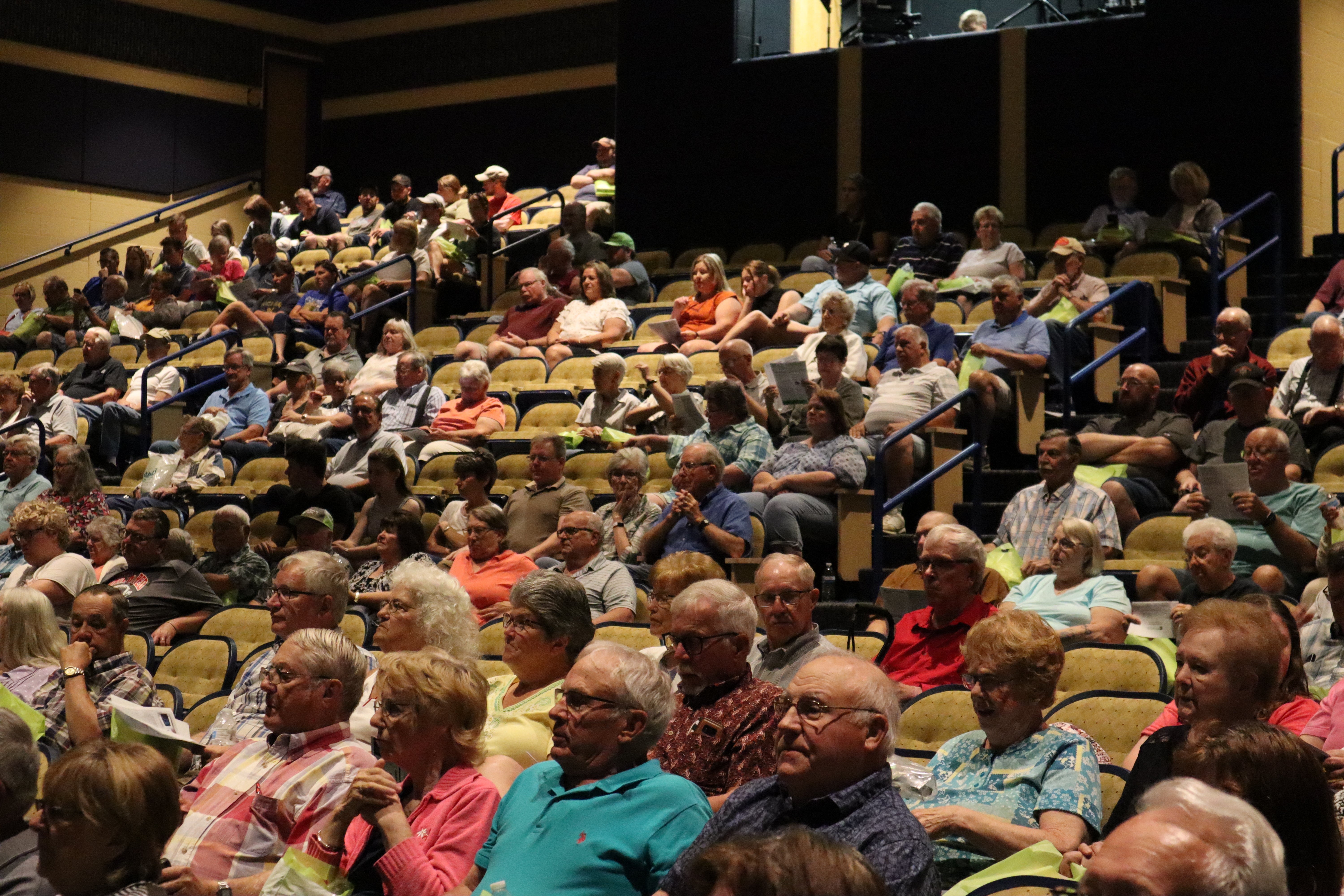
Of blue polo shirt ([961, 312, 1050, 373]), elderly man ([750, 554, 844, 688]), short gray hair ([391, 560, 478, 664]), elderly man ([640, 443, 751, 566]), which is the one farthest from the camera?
blue polo shirt ([961, 312, 1050, 373])

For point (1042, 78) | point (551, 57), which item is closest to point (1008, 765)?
point (1042, 78)

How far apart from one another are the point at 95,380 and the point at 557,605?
7.13 m

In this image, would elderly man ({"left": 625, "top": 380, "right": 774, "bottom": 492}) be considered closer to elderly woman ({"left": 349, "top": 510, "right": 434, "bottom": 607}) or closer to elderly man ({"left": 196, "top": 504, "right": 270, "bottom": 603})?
elderly woman ({"left": 349, "top": 510, "right": 434, "bottom": 607})

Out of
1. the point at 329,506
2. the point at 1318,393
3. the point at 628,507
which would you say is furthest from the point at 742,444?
the point at 1318,393

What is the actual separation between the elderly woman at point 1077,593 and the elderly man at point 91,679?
104 inches

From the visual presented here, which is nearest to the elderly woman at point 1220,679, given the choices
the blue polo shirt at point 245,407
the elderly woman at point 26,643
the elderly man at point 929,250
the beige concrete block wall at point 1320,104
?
the elderly woman at point 26,643

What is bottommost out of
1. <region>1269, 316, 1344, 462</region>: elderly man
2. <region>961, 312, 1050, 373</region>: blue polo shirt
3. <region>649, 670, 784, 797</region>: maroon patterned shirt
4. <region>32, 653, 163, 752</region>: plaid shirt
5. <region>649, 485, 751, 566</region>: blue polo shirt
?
<region>32, 653, 163, 752</region>: plaid shirt

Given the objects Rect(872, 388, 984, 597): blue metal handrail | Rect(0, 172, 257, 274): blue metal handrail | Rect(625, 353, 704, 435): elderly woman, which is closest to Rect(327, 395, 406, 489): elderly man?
Rect(625, 353, 704, 435): elderly woman

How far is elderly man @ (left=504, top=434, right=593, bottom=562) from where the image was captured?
20.2 feet

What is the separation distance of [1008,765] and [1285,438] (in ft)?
8.83

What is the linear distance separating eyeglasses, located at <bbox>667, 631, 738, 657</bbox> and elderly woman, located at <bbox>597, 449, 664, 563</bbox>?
255 cm

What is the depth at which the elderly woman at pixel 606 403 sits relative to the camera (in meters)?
7.21

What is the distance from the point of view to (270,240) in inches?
468

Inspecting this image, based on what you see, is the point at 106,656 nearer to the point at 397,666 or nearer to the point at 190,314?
the point at 397,666
